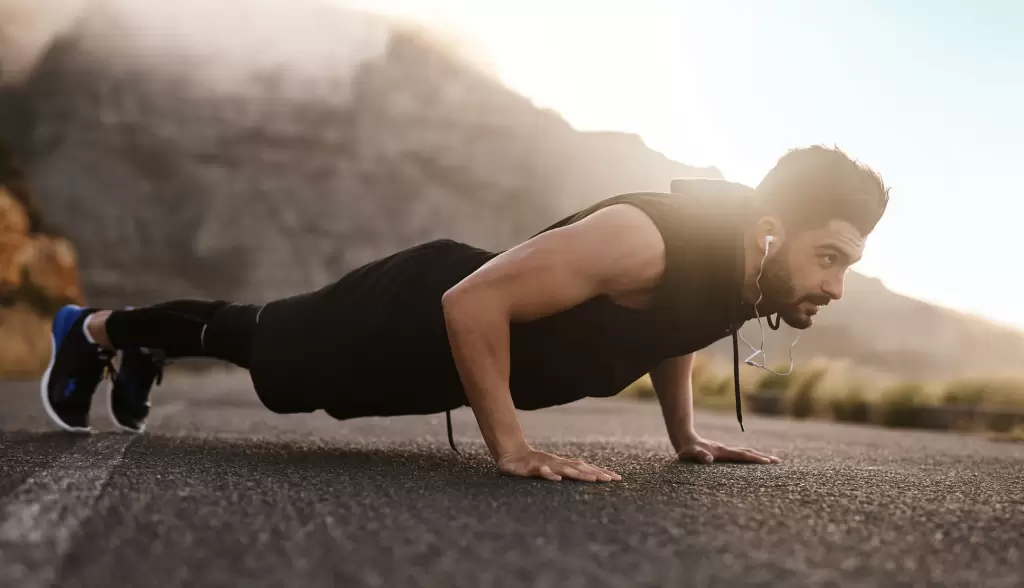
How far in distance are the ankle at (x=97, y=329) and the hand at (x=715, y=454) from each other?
1871 millimetres

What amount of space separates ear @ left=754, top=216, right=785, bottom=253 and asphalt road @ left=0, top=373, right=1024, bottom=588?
559 mm

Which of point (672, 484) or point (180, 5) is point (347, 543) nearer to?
point (672, 484)

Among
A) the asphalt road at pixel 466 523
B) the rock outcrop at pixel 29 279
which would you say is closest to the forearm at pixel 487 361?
the asphalt road at pixel 466 523

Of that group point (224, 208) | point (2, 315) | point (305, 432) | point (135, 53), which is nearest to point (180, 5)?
point (135, 53)

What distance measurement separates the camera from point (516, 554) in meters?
1.06

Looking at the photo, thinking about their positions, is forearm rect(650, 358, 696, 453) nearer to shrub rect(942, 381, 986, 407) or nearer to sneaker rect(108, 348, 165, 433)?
sneaker rect(108, 348, 165, 433)

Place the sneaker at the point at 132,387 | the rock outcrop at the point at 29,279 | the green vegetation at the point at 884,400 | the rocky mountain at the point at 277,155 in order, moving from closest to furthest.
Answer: the sneaker at the point at 132,387 < the green vegetation at the point at 884,400 < the rock outcrop at the point at 29,279 < the rocky mountain at the point at 277,155

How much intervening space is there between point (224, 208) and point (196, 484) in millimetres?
45310

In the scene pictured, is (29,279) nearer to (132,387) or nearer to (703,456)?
(132,387)

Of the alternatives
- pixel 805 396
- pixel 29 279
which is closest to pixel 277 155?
pixel 29 279

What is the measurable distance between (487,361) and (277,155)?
51751 millimetres

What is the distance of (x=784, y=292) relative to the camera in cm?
204

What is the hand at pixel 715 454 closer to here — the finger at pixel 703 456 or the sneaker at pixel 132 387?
the finger at pixel 703 456

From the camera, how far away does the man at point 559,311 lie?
6.16 ft
